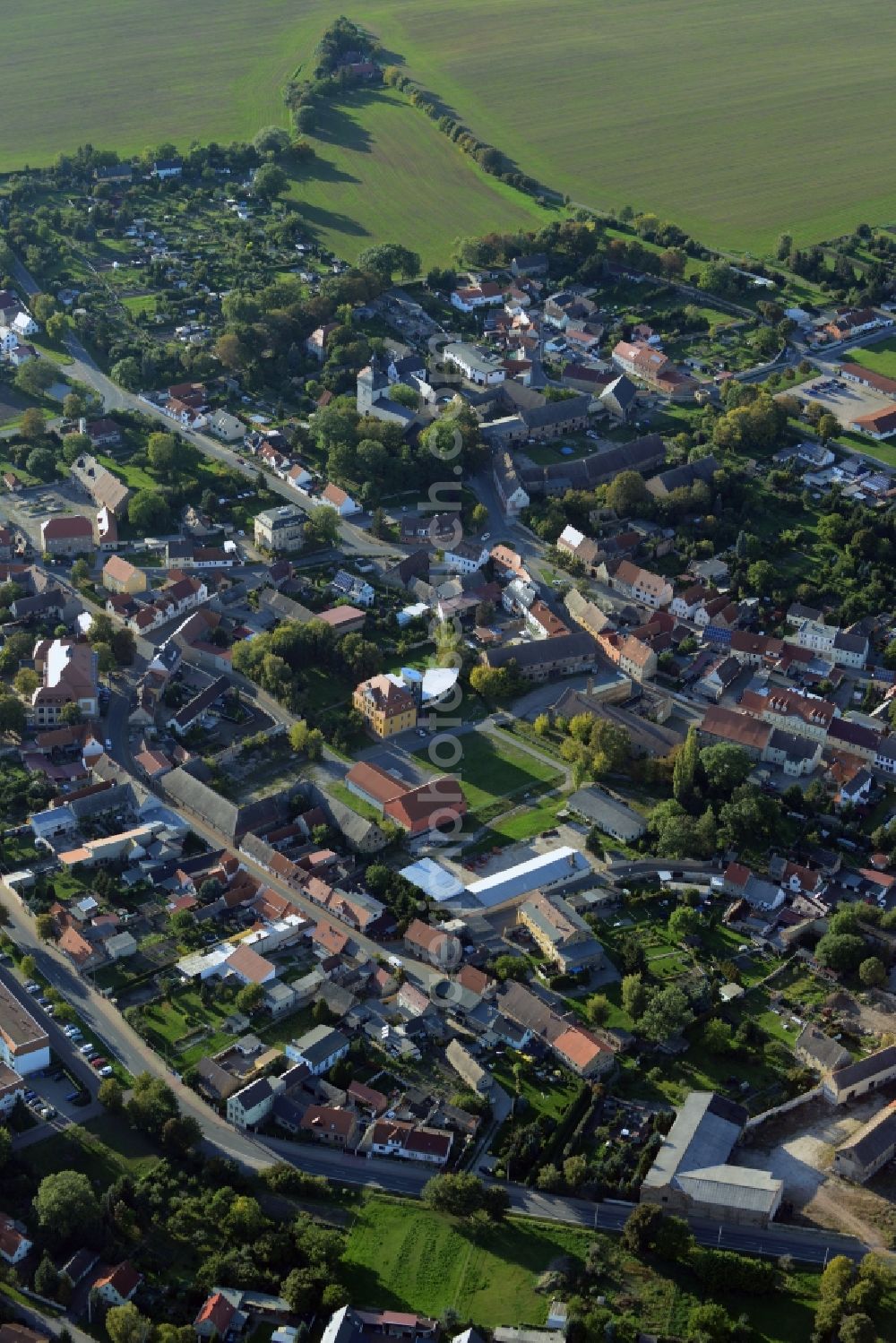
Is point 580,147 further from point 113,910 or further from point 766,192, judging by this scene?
point 113,910

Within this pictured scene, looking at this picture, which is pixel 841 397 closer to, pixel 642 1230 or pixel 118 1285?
pixel 642 1230

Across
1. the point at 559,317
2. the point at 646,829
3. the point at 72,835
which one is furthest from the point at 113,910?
the point at 559,317

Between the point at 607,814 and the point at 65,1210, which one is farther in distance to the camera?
the point at 607,814

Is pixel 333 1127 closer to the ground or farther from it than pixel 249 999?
closer to the ground

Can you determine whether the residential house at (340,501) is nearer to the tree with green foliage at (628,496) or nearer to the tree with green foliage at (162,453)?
the tree with green foliage at (162,453)

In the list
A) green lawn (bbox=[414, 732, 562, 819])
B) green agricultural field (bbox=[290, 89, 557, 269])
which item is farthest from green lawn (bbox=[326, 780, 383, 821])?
green agricultural field (bbox=[290, 89, 557, 269])

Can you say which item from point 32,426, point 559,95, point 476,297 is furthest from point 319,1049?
point 559,95
